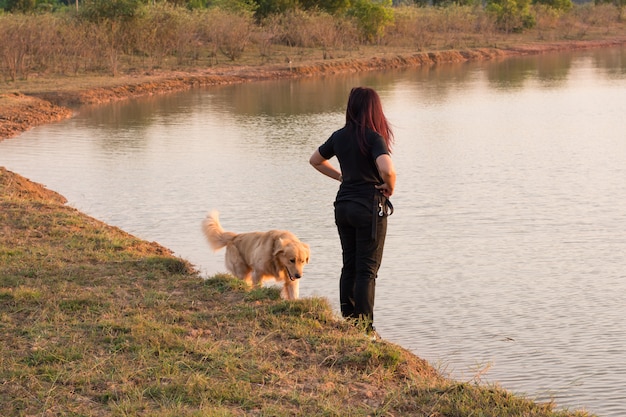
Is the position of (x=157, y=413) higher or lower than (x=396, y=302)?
higher

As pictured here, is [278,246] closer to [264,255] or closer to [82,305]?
[264,255]

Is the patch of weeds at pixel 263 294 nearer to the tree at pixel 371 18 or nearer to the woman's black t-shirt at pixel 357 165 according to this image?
the woman's black t-shirt at pixel 357 165

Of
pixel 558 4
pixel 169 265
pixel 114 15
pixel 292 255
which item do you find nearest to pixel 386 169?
pixel 292 255

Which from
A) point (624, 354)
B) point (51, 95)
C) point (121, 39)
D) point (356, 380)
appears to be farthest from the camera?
point (121, 39)

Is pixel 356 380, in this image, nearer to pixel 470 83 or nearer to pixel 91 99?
pixel 91 99

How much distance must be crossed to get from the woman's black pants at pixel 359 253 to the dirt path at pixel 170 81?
1687 centimetres

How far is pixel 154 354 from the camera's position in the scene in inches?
230

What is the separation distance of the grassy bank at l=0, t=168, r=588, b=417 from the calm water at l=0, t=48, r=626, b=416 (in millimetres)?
1409

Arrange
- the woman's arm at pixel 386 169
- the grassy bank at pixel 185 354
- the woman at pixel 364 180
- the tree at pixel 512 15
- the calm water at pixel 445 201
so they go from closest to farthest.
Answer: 1. the grassy bank at pixel 185 354
2. the woman's arm at pixel 386 169
3. the woman at pixel 364 180
4. the calm water at pixel 445 201
5. the tree at pixel 512 15

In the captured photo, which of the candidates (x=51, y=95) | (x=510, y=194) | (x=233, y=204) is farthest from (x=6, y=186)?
(x=51, y=95)

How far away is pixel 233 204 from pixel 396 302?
217 inches

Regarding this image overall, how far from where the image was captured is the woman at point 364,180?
649 centimetres

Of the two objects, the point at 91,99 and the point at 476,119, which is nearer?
the point at 476,119

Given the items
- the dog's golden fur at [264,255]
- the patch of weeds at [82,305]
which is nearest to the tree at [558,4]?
the dog's golden fur at [264,255]
